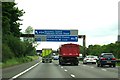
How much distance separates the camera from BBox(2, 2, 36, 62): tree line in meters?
62.4

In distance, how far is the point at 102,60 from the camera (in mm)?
44031

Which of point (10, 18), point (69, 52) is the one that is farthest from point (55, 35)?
point (69, 52)

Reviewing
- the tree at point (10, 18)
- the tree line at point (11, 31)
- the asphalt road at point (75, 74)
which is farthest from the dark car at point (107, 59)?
the tree at point (10, 18)

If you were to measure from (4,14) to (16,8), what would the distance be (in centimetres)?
893

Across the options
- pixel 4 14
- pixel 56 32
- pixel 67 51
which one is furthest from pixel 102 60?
pixel 56 32

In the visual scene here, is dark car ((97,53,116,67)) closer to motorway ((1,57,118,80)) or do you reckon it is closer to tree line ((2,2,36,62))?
motorway ((1,57,118,80))

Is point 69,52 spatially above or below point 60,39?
below

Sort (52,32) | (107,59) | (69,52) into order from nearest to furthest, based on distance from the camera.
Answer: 1. (107,59)
2. (69,52)
3. (52,32)

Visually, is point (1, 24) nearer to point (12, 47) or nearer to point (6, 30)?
point (6, 30)

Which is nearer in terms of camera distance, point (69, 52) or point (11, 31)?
point (69, 52)

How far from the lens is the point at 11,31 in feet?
256

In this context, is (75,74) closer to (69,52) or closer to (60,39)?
(69,52)

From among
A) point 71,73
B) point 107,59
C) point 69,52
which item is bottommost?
point 71,73

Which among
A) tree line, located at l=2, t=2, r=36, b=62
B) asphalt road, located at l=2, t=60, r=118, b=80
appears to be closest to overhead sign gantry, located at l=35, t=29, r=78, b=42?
tree line, located at l=2, t=2, r=36, b=62
